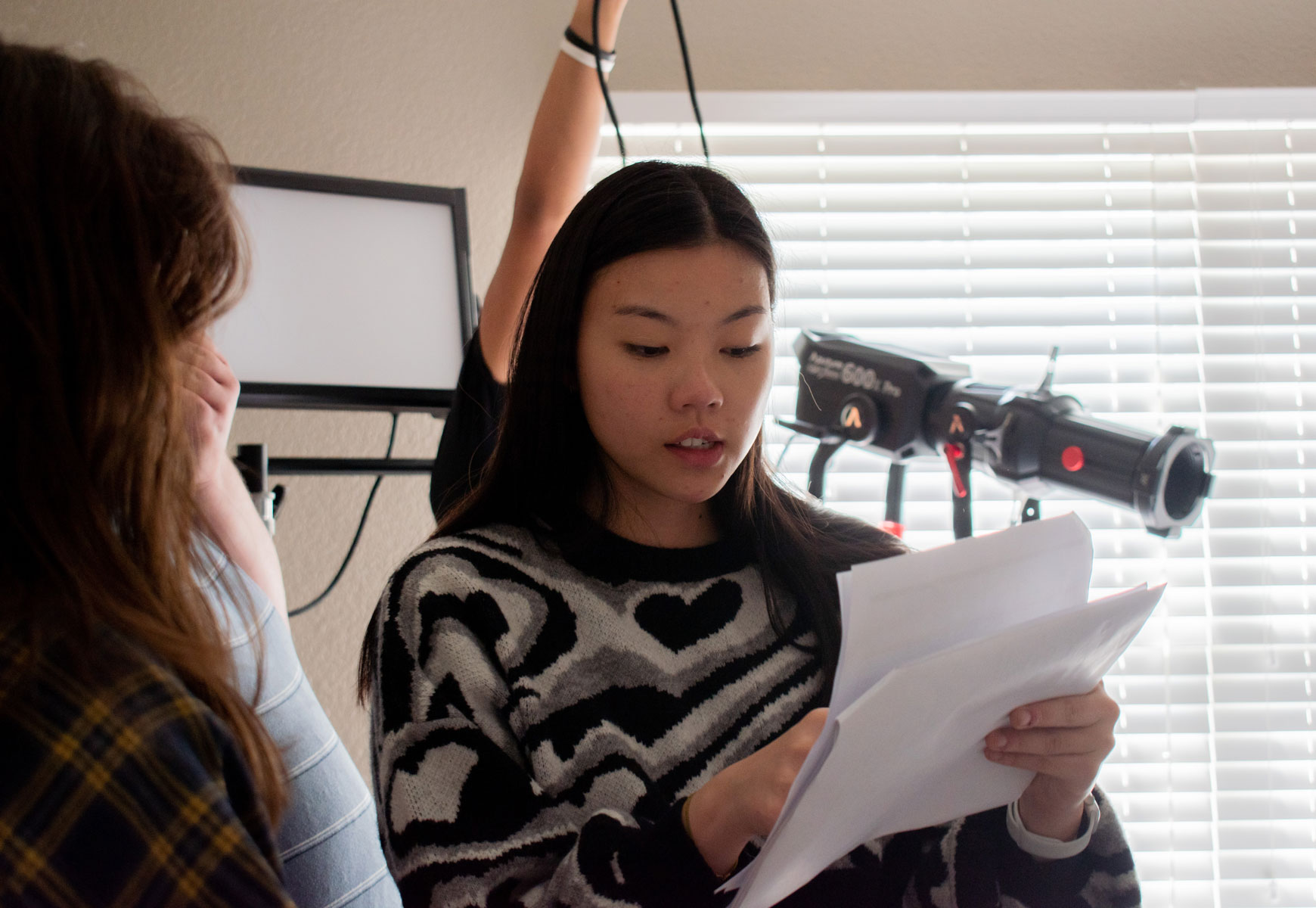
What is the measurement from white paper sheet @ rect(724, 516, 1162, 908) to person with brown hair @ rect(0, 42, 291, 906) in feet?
0.99

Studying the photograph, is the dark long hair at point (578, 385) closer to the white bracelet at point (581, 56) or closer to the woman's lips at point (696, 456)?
the woman's lips at point (696, 456)

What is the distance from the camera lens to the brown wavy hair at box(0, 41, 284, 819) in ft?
1.62

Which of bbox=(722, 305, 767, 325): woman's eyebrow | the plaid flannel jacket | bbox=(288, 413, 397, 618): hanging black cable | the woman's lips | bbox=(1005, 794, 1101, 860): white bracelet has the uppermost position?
bbox=(722, 305, 767, 325): woman's eyebrow

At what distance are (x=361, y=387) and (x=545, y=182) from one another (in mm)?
445

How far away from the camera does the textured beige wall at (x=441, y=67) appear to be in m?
1.79

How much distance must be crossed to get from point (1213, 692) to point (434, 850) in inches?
72.7

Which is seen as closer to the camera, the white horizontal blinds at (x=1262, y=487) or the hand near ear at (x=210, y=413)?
the hand near ear at (x=210, y=413)

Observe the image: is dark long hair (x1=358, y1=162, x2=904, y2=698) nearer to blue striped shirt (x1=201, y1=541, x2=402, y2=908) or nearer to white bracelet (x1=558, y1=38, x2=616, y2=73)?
blue striped shirt (x1=201, y1=541, x2=402, y2=908)

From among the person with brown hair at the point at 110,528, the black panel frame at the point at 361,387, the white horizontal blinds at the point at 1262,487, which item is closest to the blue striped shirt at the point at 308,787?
the person with brown hair at the point at 110,528

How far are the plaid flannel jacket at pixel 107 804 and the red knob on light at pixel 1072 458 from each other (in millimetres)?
986

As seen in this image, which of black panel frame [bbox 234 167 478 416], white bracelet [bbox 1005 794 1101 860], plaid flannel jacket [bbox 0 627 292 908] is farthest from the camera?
black panel frame [bbox 234 167 478 416]

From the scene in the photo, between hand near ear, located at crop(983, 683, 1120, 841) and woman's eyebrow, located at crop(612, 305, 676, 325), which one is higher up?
woman's eyebrow, located at crop(612, 305, 676, 325)

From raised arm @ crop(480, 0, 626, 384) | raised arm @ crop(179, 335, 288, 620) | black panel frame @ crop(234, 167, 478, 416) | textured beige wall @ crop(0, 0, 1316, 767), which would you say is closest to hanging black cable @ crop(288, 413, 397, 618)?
textured beige wall @ crop(0, 0, 1316, 767)

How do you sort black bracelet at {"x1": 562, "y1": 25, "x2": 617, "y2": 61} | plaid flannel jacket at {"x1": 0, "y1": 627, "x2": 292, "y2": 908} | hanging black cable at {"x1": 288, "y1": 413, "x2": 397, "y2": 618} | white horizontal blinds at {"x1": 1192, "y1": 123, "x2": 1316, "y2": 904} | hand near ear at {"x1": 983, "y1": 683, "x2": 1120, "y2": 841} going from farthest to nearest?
1. white horizontal blinds at {"x1": 1192, "y1": 123, "x2": 1316, "y2": 904}
2. hanging black cable at {"x1": 288, "y1": 413, "x2": 397, "y2": 618}
3. black bracelet at {"x1": 562, "y1": 25, "x2": 617, "y2": 61}
4. hand near ear at {"x1": 983, "y1": 683, "x2": 1120, "y2": 841}
5. plaid flannel jacket at {"x1": 0, "y1": 627, "x2": 292, "y2": 908}
